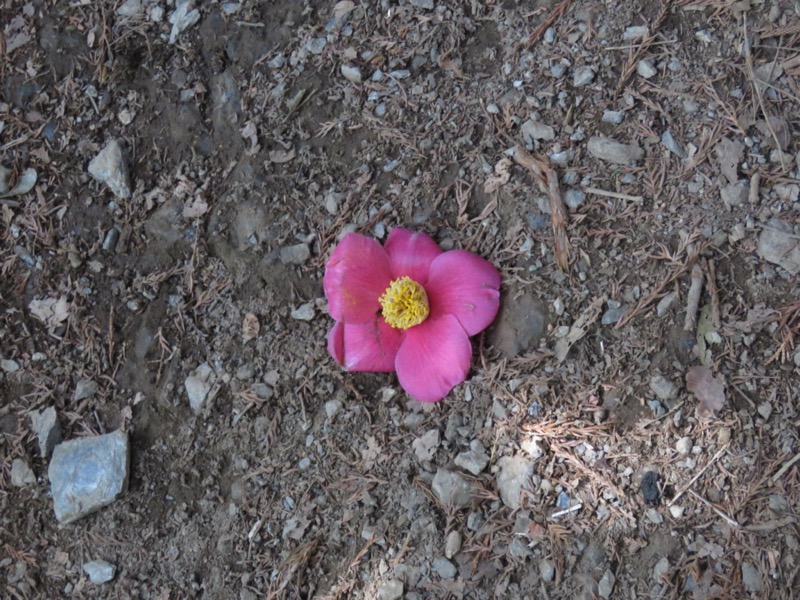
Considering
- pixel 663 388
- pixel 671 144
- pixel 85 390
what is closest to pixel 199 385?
pixel 85 390

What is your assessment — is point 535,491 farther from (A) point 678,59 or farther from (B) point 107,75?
(B) point 107,75

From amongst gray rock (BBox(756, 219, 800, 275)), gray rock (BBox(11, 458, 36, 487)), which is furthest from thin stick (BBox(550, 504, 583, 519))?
gray rock (BBox(11, 458, 36, 487))

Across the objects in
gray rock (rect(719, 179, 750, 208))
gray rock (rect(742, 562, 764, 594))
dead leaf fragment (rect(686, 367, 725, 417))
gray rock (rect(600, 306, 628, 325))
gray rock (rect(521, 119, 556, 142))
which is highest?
gray rock (rect(521, 119, 556, 142))

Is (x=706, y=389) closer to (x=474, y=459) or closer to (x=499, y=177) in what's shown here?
(x=474, y=459)

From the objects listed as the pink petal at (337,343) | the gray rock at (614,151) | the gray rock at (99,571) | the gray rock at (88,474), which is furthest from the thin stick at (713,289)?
the gray rock at (99,571)

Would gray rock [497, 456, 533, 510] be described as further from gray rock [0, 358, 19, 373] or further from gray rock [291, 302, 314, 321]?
gray rock [0, 358, 19, 373]

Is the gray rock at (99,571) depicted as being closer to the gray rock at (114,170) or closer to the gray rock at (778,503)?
the gray rock at (114,170)
